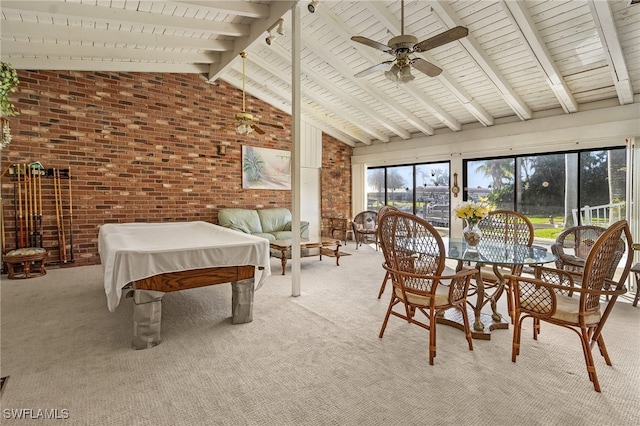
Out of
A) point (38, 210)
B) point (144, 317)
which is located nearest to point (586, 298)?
Answer: point (144, 317)

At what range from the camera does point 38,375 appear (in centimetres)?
204

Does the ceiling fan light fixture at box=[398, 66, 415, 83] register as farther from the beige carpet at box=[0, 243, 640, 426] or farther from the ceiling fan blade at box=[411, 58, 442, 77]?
the beige carpet at box=[0, 243, 640, 426]

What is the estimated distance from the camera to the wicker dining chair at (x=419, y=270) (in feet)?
7.38

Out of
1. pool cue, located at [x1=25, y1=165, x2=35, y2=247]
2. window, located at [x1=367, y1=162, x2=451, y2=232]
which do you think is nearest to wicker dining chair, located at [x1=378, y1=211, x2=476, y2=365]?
window, located at [x1=367, y1=162, x2=451, y2=232]

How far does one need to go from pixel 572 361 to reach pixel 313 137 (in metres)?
6.59

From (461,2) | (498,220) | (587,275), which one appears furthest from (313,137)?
(587,275)

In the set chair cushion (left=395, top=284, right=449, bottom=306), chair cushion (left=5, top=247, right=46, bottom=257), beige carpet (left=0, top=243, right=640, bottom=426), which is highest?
chair cushion (left=5, top=247, right=46, bottom=257)

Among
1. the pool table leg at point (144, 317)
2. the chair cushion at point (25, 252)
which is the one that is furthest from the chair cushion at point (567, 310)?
the chair cushion at point (25, 252)

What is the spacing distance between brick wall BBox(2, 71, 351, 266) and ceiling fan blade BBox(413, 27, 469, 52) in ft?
9.77

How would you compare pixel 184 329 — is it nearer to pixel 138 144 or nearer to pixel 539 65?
pixel 138 144

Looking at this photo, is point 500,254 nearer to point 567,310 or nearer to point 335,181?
point 567,310

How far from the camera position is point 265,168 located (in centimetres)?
709

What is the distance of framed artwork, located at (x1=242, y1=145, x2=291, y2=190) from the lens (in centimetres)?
682

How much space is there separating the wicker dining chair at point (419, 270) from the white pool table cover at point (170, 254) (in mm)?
1110
